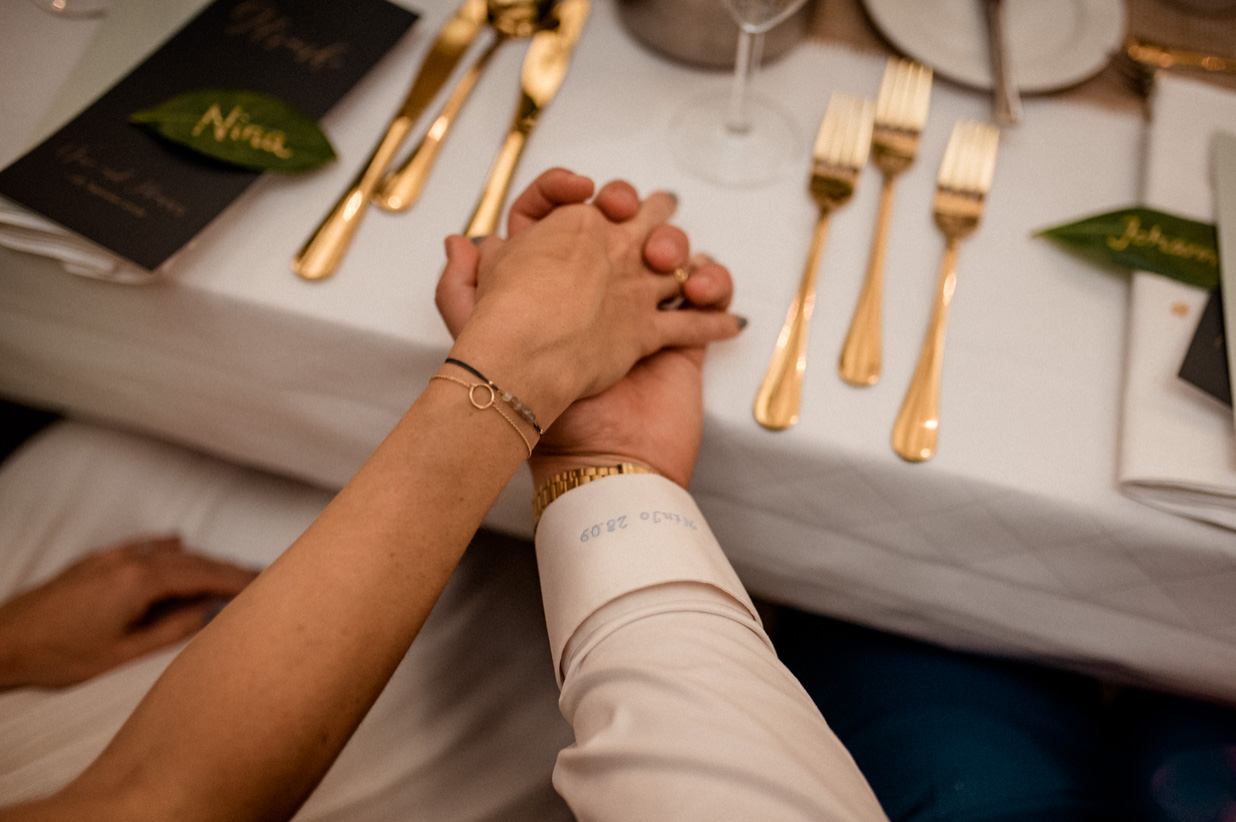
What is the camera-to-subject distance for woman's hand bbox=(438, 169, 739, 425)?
470mm

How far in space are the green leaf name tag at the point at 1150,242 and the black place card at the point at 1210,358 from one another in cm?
3

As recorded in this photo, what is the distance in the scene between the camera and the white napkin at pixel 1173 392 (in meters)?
0.46

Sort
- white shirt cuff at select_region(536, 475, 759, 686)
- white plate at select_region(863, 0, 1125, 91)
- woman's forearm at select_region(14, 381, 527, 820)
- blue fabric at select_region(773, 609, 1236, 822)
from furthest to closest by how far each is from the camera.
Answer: white plate at select_region(863, 0, 1125, 91)
blue fabric at select_region(773, 609, 1236, 822)
white shirt cuff at select_region(536, 475, 759, 686)
woman's forearm at select_region(14, 381, 527, 820)

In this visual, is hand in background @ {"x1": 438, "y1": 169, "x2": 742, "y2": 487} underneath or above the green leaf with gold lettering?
underneath

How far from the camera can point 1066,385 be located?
1.68 feet

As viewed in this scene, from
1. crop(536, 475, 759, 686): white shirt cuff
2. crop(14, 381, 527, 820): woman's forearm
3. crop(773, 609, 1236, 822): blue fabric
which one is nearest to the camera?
crop(14, 381, 527, 820): woman's forearm

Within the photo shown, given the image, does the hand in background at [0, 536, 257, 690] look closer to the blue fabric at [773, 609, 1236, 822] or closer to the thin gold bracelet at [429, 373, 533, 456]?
the thin gold bracelet at [429, 373, 533, 456]

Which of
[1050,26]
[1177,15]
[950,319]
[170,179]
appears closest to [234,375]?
[170,179]

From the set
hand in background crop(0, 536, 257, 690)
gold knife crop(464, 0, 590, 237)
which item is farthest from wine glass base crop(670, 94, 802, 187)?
hand in background crop(0, 536, 257, 690)

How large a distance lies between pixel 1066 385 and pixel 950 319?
0.31 feet

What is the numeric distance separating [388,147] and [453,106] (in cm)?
7

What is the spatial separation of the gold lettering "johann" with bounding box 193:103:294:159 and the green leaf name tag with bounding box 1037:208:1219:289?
0.63 metres

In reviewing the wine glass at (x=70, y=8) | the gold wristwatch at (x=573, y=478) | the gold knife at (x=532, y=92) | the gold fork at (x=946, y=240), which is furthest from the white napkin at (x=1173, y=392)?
the wine glass at (x=70, y=8)

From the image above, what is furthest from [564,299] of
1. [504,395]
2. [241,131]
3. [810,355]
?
[241,131]
